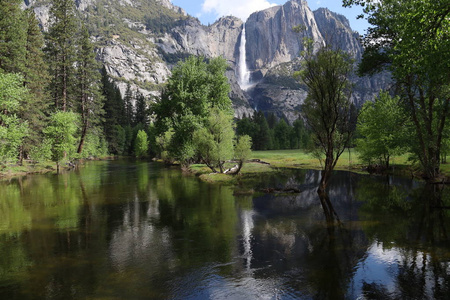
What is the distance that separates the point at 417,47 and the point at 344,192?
19254mm

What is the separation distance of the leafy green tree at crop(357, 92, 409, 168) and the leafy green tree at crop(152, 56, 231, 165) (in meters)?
24.8

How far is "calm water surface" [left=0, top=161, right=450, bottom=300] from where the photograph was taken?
9992mm

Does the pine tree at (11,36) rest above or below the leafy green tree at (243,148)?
above

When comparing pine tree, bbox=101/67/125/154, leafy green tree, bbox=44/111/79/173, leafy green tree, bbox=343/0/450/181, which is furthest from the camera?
pine tree, bbox=101/67/125/154

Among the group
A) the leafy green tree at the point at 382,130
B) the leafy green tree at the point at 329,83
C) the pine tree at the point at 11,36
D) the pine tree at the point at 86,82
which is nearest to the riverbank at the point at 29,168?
the pine tree at the point at 86,82

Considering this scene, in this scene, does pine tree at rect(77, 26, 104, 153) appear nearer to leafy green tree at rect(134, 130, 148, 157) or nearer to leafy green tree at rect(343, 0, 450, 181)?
leafy green tree at rect(134, 130, 148, 157)

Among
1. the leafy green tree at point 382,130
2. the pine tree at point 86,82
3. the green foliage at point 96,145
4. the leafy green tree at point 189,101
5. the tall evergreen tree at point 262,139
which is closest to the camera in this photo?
the leafy green tree at point 382,130

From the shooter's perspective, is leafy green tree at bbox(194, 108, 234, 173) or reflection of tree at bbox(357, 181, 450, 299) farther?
leafy green tree at bbox(194, 108, 234, 173)

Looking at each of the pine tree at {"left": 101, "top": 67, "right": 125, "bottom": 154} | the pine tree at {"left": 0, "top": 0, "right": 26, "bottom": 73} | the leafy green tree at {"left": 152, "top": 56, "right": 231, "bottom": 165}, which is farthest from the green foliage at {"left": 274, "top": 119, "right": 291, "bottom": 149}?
the pine tree at {"left": 0, "top": 0, "right": 26, "bottom": 73}

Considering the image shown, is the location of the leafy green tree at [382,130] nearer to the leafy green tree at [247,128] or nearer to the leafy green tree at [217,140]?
the leafy green tree at [217,140]

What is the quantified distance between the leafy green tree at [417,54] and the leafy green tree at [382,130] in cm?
283

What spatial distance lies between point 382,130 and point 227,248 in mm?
34335

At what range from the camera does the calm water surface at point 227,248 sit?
9.99 metres

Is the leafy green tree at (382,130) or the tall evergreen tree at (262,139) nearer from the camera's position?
the leafy green tree at (382,130)
